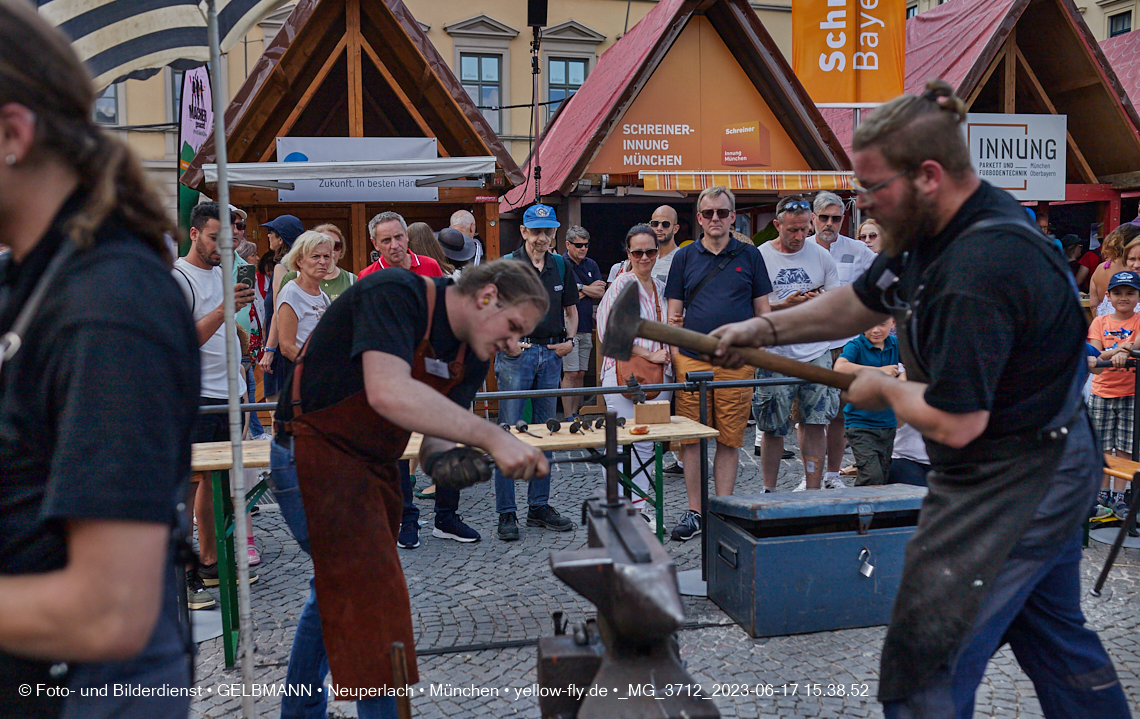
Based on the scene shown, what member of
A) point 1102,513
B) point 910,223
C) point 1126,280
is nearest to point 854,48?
point 1126,280

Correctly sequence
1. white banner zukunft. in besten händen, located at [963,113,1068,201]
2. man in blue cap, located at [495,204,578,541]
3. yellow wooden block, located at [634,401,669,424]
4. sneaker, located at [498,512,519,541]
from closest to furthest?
yellow wooden block, located at [634,401,669,424] → sneaker, located at [498,512,519,541] → man in blue cap, located at [495,204,578,541] → white banner zukunft. in besten händen, located at [963,113,1068,201]

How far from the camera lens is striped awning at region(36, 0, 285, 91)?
2.76 metres

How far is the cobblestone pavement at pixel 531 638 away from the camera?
3.44 m

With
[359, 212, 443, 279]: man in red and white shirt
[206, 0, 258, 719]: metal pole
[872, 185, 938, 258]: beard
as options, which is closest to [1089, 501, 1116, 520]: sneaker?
[872, 185, 938, 258]: beard

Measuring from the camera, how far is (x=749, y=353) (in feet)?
8.55

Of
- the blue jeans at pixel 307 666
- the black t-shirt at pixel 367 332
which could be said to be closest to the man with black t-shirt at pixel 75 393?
the black t-shirt at pixel 367 332

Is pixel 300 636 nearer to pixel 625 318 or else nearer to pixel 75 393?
pixel 625 318

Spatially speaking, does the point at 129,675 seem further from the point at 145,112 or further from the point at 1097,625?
the point at 145,112

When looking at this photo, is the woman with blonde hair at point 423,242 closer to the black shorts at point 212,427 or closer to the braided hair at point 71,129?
the black shorts at point 212,427

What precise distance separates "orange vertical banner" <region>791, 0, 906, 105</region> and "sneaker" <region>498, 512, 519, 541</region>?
19.4ft

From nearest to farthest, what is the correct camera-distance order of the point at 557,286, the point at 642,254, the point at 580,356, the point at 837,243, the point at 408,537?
the point at 408,537 → the point at 642,254 → the point at 557,286 → the point at 837,243 → the point at 580,356

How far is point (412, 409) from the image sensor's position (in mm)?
2348

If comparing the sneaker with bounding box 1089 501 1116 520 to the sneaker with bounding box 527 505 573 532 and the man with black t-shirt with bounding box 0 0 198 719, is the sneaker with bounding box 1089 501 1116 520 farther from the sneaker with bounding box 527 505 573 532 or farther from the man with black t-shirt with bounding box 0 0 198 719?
the man with black t-shirt with bounding box 0 0 198 719

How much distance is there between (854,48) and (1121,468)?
5.63 meters
